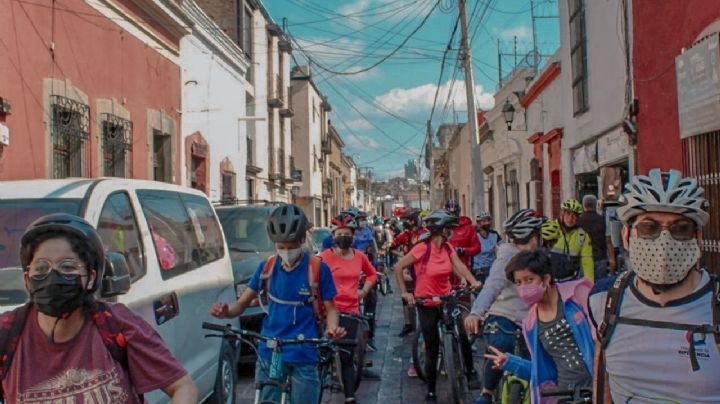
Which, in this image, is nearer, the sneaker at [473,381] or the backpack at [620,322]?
the backpack at [620,322]

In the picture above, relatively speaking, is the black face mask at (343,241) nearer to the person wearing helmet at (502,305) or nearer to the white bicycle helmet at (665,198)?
the person wearing helmet at (502,305)

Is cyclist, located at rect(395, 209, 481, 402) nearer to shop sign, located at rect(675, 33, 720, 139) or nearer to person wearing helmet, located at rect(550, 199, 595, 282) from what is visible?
person wearing helmet, located at rect(550, 199, 595, 282)

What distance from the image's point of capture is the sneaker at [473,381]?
718 centimetres

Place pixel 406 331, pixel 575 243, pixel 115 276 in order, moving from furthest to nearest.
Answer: pixel 406 331, pixel 575 243, pixel 115 276

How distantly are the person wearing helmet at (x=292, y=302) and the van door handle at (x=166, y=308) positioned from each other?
18.9 inches

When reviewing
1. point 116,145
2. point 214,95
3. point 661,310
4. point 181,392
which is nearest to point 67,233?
point 181,392

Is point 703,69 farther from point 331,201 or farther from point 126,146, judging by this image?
point 331,201

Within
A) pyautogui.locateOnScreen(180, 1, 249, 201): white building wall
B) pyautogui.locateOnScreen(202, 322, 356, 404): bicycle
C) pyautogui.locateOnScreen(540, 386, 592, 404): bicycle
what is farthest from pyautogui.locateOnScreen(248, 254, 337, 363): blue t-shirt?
pyautogui.locateOnScreen(180, 1, 249, 201): white building wall

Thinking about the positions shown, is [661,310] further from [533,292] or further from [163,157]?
[163,157]

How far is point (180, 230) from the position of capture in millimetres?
5801

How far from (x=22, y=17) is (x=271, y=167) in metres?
20.9

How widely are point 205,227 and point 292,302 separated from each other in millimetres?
2247

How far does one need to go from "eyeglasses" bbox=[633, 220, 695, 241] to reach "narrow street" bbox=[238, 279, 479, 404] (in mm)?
4665

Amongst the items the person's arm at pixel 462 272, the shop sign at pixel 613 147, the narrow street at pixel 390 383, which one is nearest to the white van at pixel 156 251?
the narrow street at pixel 390 383
